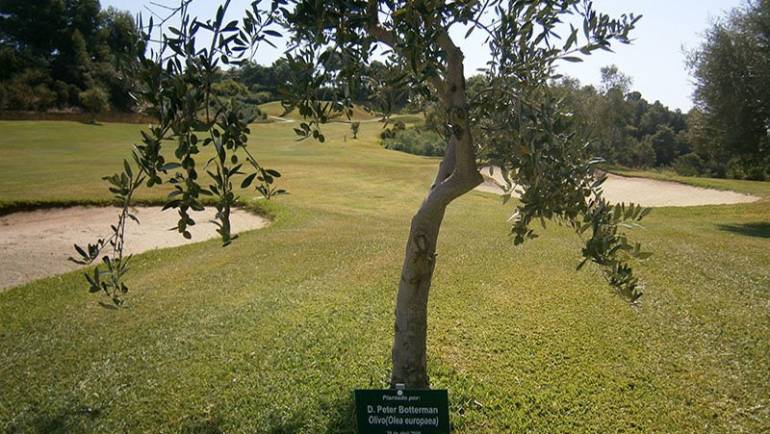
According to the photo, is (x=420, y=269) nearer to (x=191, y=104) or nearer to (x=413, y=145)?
(x=191, y=104)

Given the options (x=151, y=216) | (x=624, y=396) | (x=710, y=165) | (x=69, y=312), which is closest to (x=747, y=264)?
(x=624, y=396)

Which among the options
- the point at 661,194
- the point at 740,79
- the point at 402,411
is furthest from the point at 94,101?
the point at 402,411

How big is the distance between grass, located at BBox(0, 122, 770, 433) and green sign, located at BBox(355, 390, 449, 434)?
36.3 inches

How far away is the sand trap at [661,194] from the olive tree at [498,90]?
14875 mm

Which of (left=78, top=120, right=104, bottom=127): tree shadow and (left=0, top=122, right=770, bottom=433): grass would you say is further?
(left=78, top=120, right=104, bottom=127): tree shadow

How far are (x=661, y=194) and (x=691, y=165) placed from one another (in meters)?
28.8

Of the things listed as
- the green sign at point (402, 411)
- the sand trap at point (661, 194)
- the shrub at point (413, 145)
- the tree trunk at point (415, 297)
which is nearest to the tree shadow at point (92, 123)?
the shrub at point (413, 145)

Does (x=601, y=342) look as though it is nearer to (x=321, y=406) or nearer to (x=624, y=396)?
(x=624, y=396)

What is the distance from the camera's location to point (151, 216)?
1424cm

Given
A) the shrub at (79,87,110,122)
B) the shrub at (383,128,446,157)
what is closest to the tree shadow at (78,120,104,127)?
the shrub at (79,87,110,122)

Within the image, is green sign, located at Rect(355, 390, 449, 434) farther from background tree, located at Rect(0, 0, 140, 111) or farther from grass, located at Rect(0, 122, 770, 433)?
background tree, located at Rect(0, 0, 140, 111)

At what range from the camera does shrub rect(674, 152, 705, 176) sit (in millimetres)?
41684

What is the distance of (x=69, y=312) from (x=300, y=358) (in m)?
4.18

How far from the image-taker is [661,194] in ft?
66.4
